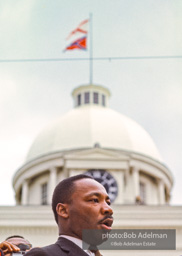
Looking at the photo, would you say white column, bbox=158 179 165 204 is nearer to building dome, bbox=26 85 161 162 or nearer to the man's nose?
building dome, bbox=26 85 161 162

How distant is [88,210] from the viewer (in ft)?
11.6

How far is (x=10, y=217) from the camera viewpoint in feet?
103

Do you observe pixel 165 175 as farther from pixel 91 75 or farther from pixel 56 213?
pixel 56 213

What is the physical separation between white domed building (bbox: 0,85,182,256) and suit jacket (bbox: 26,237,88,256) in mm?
34329

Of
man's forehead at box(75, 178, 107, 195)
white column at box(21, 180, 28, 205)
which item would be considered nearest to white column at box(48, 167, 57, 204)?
white column at box(21, 180, 28, 205)

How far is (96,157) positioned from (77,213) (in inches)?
1431

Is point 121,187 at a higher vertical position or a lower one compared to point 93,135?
lower

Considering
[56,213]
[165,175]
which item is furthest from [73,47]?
[56,213]

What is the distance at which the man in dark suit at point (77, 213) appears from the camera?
350 centimetres

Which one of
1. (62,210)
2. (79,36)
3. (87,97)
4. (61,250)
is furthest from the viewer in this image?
(87,97)

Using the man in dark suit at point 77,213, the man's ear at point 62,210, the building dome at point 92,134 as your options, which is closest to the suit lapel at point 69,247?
the man in dark suit at point 77,213

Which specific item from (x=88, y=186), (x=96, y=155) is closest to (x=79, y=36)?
(x=96, y=155)

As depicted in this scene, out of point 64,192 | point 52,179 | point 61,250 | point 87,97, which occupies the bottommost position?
point 61,250

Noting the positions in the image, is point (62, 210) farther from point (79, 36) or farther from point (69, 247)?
point (79, 36)
